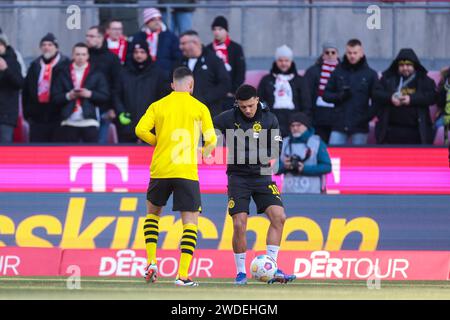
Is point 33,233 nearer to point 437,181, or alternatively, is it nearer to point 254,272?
point 254,272

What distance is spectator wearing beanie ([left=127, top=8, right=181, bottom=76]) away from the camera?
20.8m

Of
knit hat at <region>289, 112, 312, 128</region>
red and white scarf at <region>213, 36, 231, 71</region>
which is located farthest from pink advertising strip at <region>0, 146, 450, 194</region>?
red and white scarf at <region>213, 36, 231, 71</region>

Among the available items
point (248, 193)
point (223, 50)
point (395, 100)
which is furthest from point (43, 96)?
point (248, 193)

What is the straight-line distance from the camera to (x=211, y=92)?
19.8 meters

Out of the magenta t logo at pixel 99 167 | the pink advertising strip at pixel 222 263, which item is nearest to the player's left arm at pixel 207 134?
the pink advertising strip at pixel 222 263

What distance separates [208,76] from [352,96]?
2.10 meters

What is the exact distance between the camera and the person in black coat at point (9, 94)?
19.8 metres

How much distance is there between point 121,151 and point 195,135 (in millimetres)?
4753

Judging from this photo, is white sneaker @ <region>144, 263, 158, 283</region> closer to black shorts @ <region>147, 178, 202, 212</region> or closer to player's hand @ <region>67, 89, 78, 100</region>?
black shorts @ <region>147, 178, 202, 212</region>

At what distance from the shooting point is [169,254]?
55.2ft

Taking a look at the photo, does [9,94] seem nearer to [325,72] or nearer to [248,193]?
[325,72]

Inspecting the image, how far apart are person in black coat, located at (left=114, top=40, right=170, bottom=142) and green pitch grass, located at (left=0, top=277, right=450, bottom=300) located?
4.75m

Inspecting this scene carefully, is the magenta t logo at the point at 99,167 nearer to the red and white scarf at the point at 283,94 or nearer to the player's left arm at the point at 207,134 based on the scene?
the red and white scarf at the point at 283,94

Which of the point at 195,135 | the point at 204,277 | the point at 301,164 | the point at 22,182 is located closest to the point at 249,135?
the point at 195,135
